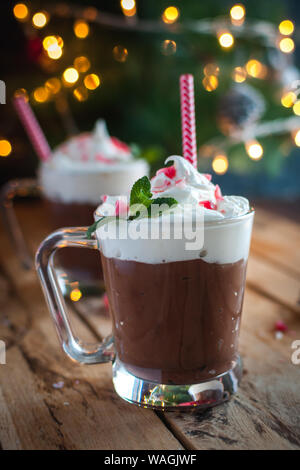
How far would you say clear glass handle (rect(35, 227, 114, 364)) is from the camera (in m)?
0.87

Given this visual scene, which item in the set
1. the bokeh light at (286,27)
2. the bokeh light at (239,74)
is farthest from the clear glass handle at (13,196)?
the bokeh light at (286,27)

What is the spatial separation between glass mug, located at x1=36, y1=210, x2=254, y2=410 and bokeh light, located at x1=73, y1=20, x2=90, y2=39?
1.72 m

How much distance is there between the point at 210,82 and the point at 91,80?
1.90 feet

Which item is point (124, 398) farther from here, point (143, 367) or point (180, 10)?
point (180, 10)

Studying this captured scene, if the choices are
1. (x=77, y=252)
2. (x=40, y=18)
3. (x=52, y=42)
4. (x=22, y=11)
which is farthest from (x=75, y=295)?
(x=22, y=11)

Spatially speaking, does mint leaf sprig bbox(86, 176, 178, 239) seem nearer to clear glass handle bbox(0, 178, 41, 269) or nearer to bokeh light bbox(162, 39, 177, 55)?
clear glass handle bbox(0, 178, 41, 269)

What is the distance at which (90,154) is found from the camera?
151 centimetres

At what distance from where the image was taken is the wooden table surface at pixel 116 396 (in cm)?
75

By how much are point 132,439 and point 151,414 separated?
0.24 ft

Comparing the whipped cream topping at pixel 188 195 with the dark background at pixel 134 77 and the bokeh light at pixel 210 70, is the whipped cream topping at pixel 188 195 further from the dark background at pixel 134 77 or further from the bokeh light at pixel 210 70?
the bokeh light at pixel 210 70

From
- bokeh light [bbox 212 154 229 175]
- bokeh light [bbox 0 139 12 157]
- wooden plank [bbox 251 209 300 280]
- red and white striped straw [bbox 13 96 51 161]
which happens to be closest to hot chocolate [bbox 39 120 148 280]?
red and white striped straw [bbox 13 96 51 161]

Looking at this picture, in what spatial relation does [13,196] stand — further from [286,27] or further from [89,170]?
[286,27]

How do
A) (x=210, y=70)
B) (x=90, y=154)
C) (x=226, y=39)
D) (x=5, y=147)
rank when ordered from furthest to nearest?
(x=5, y=147) → (x=210, y=70) → (x=226, y=39) → (x=90, y=154)

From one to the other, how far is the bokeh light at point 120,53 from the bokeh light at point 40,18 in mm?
344
